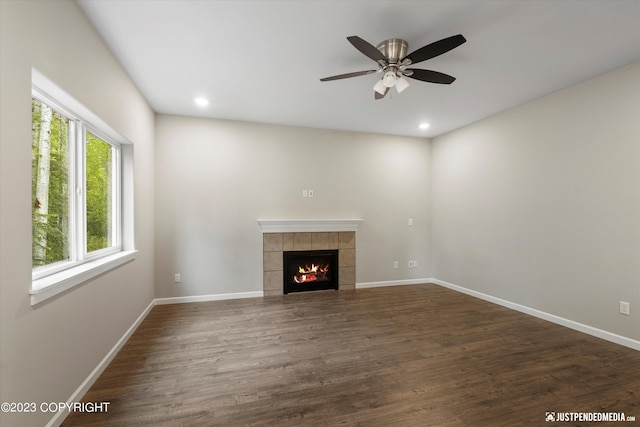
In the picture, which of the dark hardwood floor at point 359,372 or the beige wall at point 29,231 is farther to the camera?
the dark hardwood floor at point 359,372

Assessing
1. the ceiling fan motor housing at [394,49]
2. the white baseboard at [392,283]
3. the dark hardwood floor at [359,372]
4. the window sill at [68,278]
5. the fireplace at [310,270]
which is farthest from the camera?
the white baseboard at [392,283]

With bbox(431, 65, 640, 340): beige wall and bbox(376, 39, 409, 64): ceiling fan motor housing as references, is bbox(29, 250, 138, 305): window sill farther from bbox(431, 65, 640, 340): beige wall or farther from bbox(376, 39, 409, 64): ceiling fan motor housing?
bbox(431, 65, 640, 340): beige wall

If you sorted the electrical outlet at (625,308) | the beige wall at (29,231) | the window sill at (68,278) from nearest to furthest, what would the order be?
1. the beige wall at (29,231)
2. the window sill at (68,278)
3. the electrical outlet at (625,308)

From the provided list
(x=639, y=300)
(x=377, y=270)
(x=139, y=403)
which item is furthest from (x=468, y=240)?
(x=139, y=403)

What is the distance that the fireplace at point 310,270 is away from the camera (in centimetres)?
443

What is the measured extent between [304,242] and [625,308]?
3.71m

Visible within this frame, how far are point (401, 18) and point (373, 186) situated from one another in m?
3.06

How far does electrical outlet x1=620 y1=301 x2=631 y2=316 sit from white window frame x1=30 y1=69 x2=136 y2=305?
459cm

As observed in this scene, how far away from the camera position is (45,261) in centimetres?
178

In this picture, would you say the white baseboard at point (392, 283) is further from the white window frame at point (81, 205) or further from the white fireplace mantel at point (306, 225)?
the white window frame at point (81, 205)

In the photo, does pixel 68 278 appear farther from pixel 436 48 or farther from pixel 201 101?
pixel 436 48

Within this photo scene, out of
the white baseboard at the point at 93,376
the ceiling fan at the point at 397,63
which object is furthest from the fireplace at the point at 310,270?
the ceiling fan at the point at 397,63

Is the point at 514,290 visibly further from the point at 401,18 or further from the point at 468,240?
the point at 401,18

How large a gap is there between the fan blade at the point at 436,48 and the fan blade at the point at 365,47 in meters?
0.25
